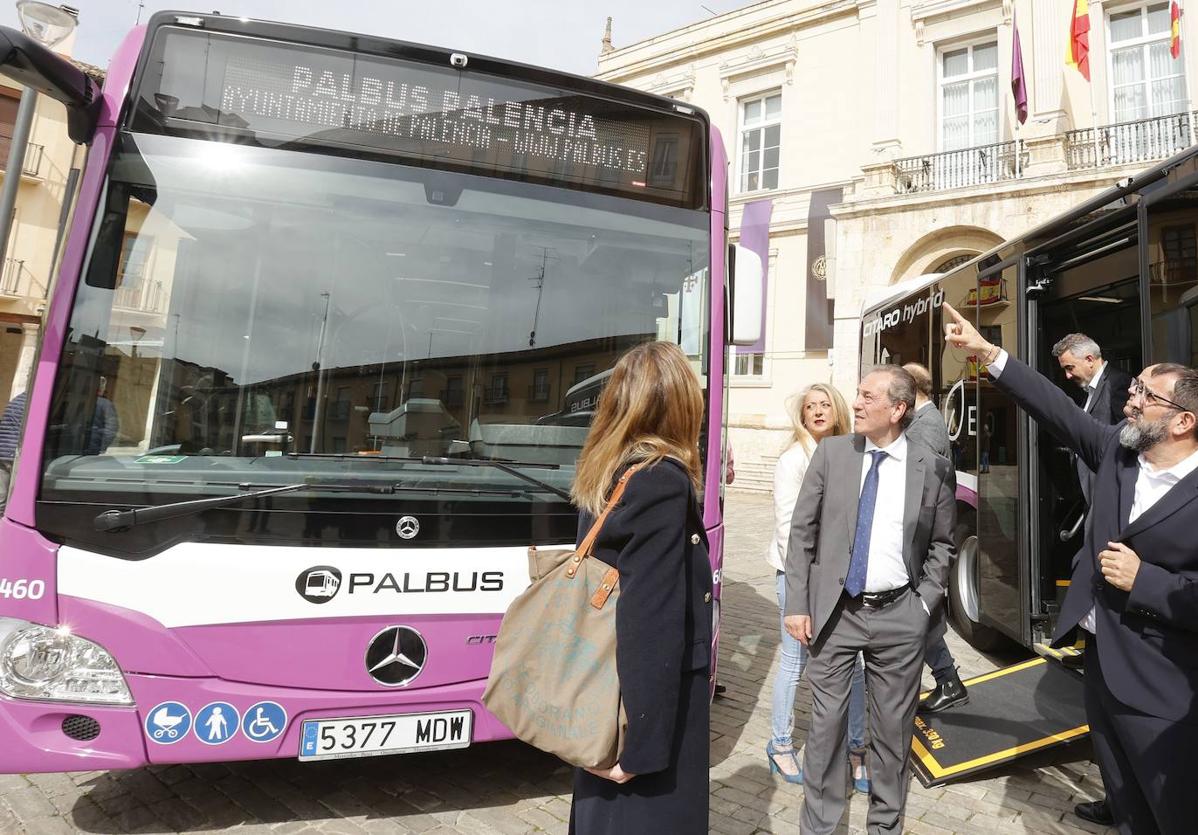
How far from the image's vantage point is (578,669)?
1.62 m

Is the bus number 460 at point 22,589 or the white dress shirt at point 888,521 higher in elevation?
the white dress shirt at point 888,521

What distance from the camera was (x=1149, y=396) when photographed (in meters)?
2.20

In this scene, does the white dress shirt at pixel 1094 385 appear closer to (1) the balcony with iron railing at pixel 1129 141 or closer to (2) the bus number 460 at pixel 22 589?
(2) the bus number 460 at pixel 22 589

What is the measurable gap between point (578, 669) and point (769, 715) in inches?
121

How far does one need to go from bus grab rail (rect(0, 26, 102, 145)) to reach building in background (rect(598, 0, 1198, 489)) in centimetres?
1559

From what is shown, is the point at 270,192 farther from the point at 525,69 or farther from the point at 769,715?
the point at 769,715

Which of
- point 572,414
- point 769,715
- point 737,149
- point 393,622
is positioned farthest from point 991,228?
point 393,622

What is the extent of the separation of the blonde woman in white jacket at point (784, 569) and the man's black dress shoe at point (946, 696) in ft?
2.55

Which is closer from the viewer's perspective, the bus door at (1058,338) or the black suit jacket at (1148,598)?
the black suit jacket at (1148,598)

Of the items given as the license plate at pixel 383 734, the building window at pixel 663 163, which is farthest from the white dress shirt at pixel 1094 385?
the license plate at pixel 383 734

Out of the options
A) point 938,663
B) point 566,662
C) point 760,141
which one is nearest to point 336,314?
point 566,662

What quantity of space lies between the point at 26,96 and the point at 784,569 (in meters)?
3.65

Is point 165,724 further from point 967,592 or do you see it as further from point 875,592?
point 967,592

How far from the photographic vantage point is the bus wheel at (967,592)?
226 inches
